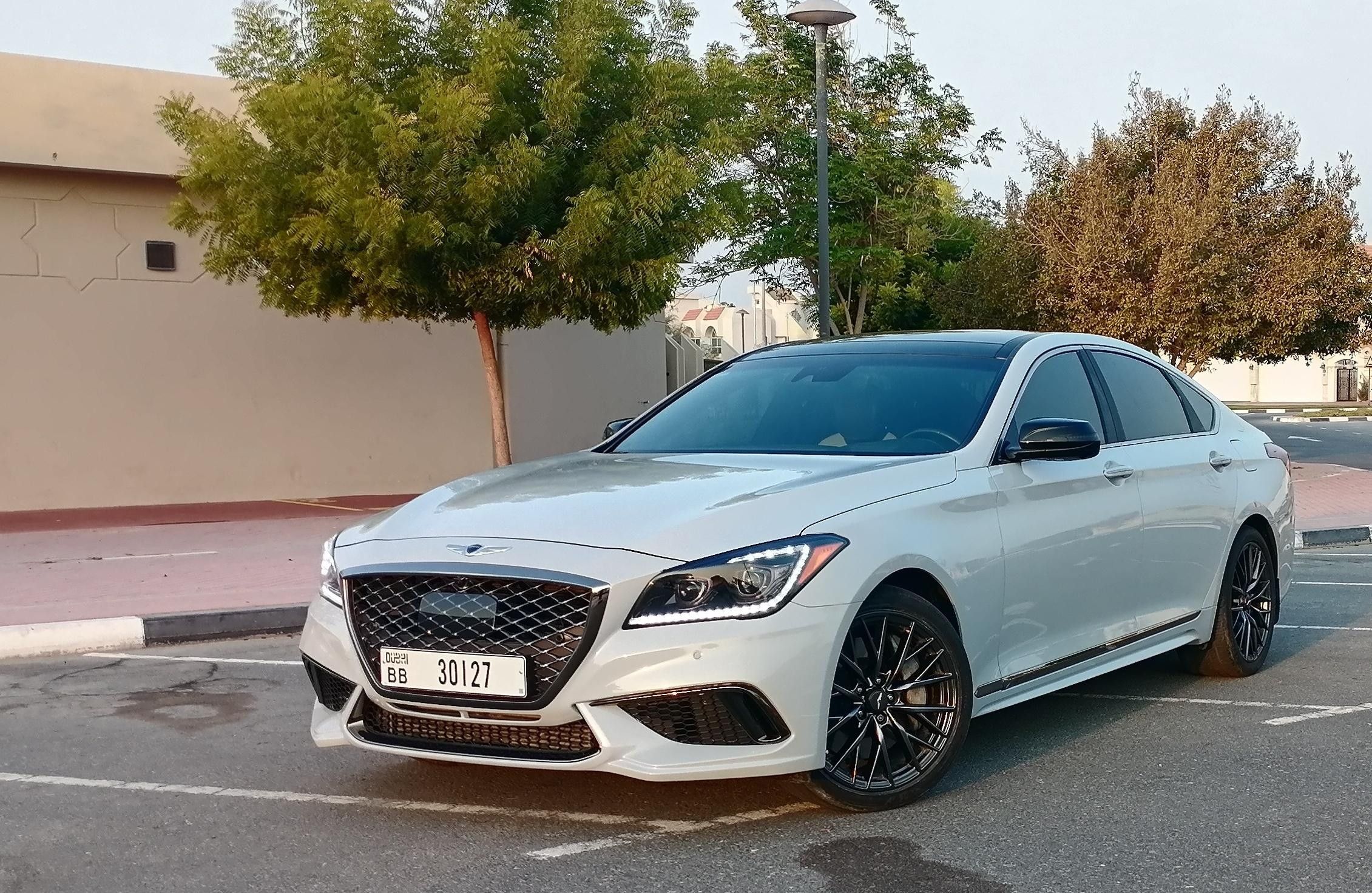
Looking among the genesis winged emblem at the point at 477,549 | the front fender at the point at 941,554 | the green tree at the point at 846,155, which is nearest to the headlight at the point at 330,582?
the genesis winged emblem at the point at 477,549

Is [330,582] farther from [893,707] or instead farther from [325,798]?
[893,707]

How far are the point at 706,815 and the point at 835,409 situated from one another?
173cm

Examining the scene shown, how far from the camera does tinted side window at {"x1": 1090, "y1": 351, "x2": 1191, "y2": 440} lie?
6.50 m

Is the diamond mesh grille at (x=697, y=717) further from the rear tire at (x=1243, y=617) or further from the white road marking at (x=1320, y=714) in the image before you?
the rear tire at (x=1243, y=617)

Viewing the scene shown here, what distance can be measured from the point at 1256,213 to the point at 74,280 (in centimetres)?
1648

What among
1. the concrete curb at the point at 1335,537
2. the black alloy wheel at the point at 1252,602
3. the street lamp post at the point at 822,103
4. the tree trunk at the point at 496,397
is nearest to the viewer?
the black alloy wheel at the point at 1252,602

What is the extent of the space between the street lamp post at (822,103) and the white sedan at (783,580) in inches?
345

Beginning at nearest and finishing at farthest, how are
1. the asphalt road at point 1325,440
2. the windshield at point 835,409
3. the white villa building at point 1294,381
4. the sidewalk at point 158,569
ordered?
the windshield at point 835,409
the sidewalk at point 158,569
the asphalt road at point 1325,440
the white villa building at point 1294,381

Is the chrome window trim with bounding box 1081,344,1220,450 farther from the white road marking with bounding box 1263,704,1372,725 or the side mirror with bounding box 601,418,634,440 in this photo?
the side mirror with bounding box 601,418,634,440

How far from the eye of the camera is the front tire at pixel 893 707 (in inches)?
182

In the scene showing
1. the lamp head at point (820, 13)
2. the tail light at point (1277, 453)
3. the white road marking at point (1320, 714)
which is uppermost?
A: the lamp head at point (820, 13)

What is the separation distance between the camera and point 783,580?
14.5 feet

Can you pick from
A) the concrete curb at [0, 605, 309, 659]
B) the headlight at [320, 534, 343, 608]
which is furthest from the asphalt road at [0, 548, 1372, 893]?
the concrete curb at [0, 605, 309, 659]

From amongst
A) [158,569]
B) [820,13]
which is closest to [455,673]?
[158,569]
